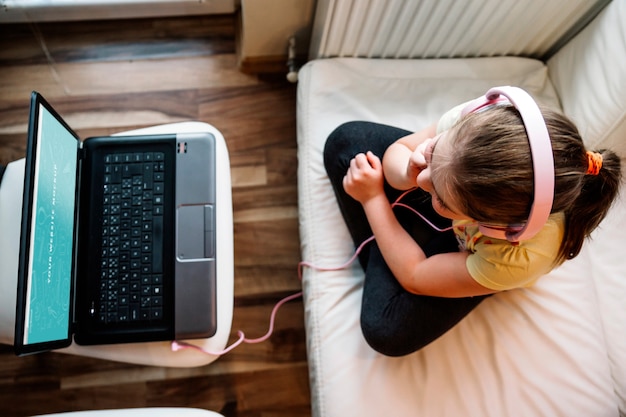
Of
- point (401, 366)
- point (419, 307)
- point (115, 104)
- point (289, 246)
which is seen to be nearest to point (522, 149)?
point (419, 307)

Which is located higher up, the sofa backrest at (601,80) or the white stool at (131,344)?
the sofa backrest at (601,80)

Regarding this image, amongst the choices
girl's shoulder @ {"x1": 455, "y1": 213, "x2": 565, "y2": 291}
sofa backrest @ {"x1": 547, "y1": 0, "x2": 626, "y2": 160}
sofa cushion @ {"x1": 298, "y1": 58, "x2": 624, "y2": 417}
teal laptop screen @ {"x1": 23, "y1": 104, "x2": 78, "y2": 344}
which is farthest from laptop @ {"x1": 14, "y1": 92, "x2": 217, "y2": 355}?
sofa backrest @ {"x1": 547, "y1": 0, "x2": 626, "y2": 160}

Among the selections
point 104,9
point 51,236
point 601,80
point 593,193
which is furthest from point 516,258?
point 104,9

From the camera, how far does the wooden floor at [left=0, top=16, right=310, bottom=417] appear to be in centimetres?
122

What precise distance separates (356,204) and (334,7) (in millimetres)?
425

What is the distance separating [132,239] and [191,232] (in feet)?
0.35

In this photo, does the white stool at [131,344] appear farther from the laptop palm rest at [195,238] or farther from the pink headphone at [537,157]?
the pink headphone at [537,157]

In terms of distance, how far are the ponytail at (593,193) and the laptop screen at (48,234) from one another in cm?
79

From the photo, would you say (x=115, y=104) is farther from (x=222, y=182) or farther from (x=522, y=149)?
(x=522, y=149)

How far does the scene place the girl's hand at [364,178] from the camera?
96 centimetres

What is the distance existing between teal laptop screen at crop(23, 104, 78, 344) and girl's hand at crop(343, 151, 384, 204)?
525 mm

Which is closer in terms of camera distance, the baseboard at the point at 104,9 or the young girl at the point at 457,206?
the young girl at the point at 457,206

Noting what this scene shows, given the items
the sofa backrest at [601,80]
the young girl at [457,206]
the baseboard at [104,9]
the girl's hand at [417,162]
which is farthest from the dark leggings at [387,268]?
the baseboard at [104,9]

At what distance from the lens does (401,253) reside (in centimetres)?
93
